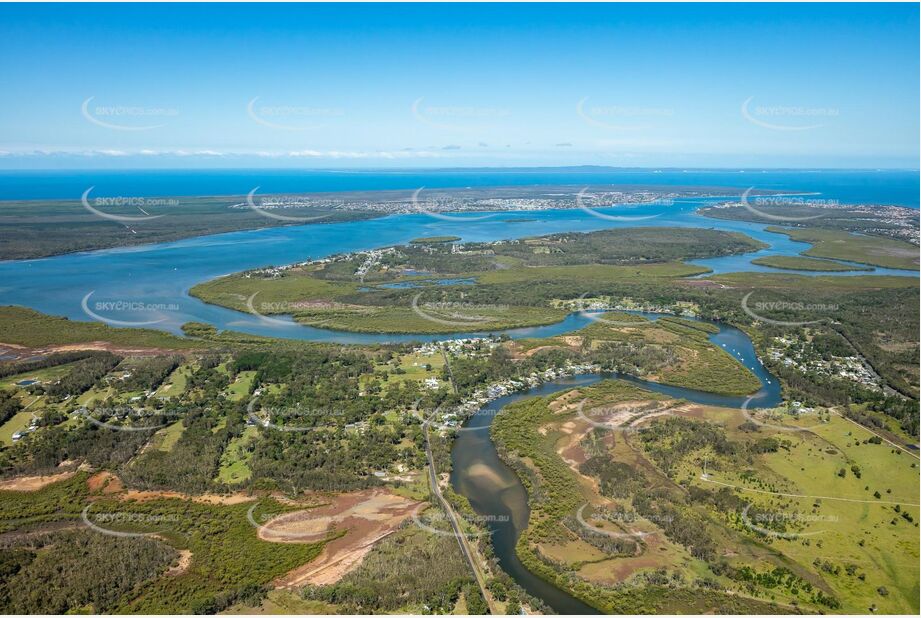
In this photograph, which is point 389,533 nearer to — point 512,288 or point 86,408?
point 86,408

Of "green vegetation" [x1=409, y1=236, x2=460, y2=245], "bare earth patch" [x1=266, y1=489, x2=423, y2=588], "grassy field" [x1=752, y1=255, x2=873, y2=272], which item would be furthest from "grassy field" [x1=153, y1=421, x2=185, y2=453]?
"grassy field" [x1=752, y1=255, x2=873, y2=272]

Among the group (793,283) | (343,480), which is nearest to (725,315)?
(793,283)

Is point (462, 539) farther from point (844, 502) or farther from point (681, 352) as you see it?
point (681, 352)

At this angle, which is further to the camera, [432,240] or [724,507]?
[432,240]

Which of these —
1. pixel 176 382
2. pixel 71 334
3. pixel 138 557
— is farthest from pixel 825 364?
pixel 71 334

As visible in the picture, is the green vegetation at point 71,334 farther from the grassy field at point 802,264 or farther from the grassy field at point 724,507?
the grassy field at point 802,264

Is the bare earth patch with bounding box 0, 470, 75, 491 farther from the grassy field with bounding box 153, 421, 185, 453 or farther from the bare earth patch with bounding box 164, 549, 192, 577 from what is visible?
the bare earth patch with bounding box 164, 549, 192, 577

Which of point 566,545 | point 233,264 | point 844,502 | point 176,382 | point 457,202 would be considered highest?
point 457,202
